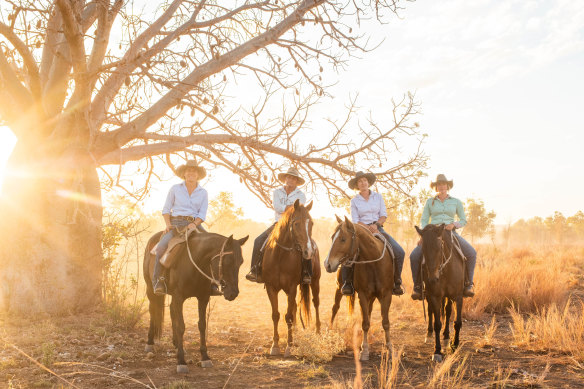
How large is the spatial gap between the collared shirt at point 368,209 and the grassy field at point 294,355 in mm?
1931

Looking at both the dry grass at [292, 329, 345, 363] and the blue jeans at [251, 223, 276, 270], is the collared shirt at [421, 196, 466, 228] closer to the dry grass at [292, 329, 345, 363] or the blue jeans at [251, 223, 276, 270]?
the dry grass at [292, 329, 345, 363]

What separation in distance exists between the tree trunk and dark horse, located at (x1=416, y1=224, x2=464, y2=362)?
665 cm

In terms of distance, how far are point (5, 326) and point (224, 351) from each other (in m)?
4.13

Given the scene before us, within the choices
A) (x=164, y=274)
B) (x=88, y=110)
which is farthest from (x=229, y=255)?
(x=88, y=110)

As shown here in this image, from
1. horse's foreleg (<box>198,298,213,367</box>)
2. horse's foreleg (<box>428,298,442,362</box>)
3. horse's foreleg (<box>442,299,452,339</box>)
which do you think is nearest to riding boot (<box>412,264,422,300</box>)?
horse's foreleg (<box>428,298,442,362</box>)

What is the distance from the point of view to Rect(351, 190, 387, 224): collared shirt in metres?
7.84

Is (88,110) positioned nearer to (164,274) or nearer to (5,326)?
(164,274)

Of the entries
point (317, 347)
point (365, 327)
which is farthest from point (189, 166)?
point (365, 327)

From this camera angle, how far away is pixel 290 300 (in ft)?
24.1

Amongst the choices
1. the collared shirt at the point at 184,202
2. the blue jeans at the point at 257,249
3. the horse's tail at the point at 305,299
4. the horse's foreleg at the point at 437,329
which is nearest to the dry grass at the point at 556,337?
the horse's foreleg at the point at 437,329

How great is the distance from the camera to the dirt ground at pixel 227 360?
5332 mm

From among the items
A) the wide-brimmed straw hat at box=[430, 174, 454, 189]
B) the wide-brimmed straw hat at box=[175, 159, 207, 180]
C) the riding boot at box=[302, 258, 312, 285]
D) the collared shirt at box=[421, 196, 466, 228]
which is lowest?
the riding boot at box=[302, 258, 312, 285]

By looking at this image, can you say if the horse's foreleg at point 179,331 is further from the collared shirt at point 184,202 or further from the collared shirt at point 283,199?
the collared shirt at point 283,199

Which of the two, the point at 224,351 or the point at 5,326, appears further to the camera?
the point at 5,326
